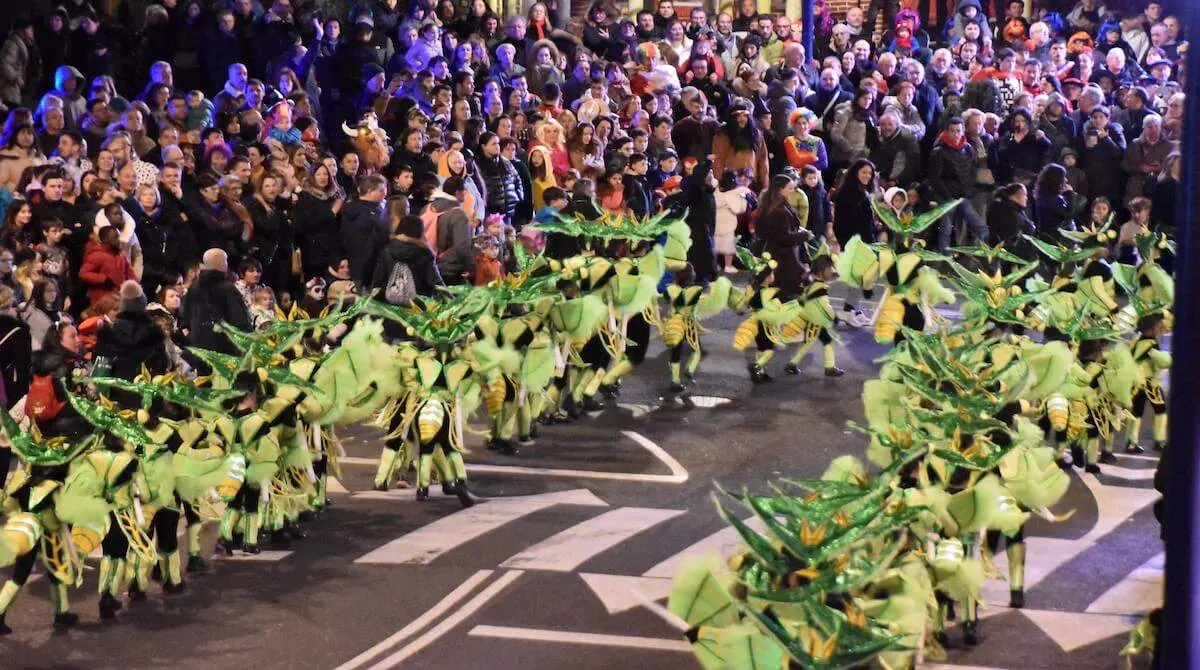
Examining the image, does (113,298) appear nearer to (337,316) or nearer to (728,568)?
(337,316)

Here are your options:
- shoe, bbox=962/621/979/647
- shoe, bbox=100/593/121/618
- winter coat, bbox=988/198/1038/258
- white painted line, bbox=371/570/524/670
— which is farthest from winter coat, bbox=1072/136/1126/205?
shoe, bbox=100/593/121/618

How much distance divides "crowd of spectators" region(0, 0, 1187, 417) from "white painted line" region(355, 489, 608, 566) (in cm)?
179

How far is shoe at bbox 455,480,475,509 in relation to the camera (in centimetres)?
1229

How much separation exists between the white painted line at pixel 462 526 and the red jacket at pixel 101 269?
362cm

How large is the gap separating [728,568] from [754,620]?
569 mm

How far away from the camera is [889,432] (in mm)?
9891

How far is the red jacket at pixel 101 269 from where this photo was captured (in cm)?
1388

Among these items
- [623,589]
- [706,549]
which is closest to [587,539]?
[706,549]

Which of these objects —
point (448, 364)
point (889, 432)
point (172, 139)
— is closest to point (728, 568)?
point (889, 432)

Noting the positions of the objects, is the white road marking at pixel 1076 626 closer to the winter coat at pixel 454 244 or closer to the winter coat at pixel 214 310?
the winter coat at pixel 214 310

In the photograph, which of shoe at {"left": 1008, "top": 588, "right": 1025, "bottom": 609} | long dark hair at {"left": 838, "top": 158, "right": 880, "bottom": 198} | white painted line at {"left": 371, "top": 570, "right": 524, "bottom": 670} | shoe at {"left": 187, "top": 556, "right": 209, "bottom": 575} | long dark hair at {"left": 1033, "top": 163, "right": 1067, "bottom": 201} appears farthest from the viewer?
long dark hair at {"left": 1033, "top": 163, "right": 1067, "bottom": 201}

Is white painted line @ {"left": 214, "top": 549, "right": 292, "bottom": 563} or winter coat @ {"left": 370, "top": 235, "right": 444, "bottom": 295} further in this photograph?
winter coat @ {"left": 370, "top": 235, "right": 444, "bottom": 295}

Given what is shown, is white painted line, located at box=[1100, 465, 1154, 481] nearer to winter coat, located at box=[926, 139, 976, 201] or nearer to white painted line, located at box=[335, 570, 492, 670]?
white painted line, located at box=[335, 570, 492, 670]

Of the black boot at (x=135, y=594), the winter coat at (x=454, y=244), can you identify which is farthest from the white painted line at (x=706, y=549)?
the winter coat at (x=454, y=244)
